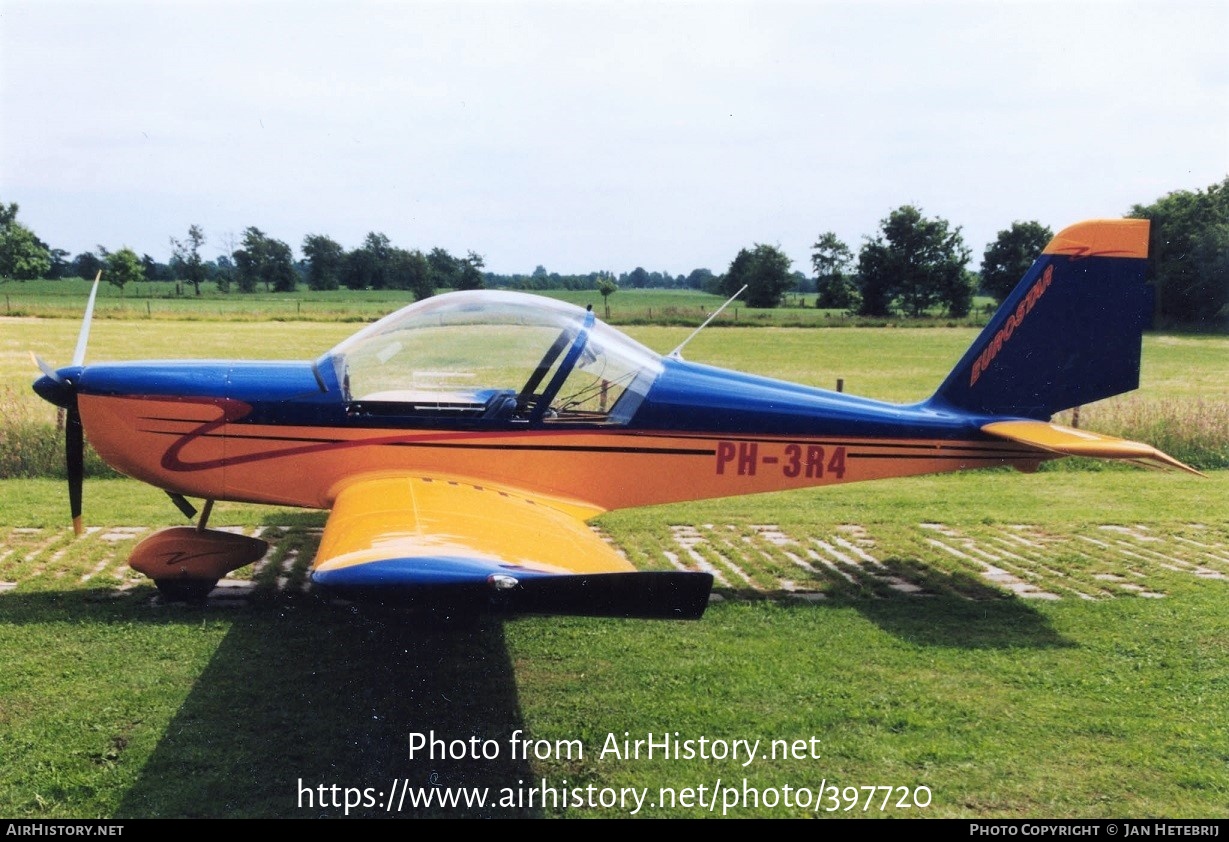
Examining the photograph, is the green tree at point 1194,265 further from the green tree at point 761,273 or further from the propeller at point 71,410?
the propeller at point 71,410

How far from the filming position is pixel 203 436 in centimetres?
561

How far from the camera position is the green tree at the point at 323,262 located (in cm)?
1843

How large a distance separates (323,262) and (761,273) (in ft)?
33.6

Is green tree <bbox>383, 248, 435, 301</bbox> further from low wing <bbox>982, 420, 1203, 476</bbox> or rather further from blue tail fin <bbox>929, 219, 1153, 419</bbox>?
low wing <bbox>982, 420, 1203, 476</bbox>

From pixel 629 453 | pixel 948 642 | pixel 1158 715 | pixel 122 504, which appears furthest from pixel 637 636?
pixel 122 504

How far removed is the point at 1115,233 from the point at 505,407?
16.3ft

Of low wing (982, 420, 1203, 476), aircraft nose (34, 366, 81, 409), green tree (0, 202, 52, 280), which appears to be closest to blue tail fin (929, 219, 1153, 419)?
low wing (982, 420, 1203, 476)

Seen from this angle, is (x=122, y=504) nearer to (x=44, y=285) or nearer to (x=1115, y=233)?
(x=1115, y=233)

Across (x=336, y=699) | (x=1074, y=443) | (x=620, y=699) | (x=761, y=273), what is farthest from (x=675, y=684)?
(x=761, y=273)

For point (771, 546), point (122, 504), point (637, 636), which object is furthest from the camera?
point (122, 504)

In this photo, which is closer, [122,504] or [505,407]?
[505,407]

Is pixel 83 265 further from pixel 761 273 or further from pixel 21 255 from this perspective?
pixel 761 273

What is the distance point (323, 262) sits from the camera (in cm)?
1922

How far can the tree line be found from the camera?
1418 cm
